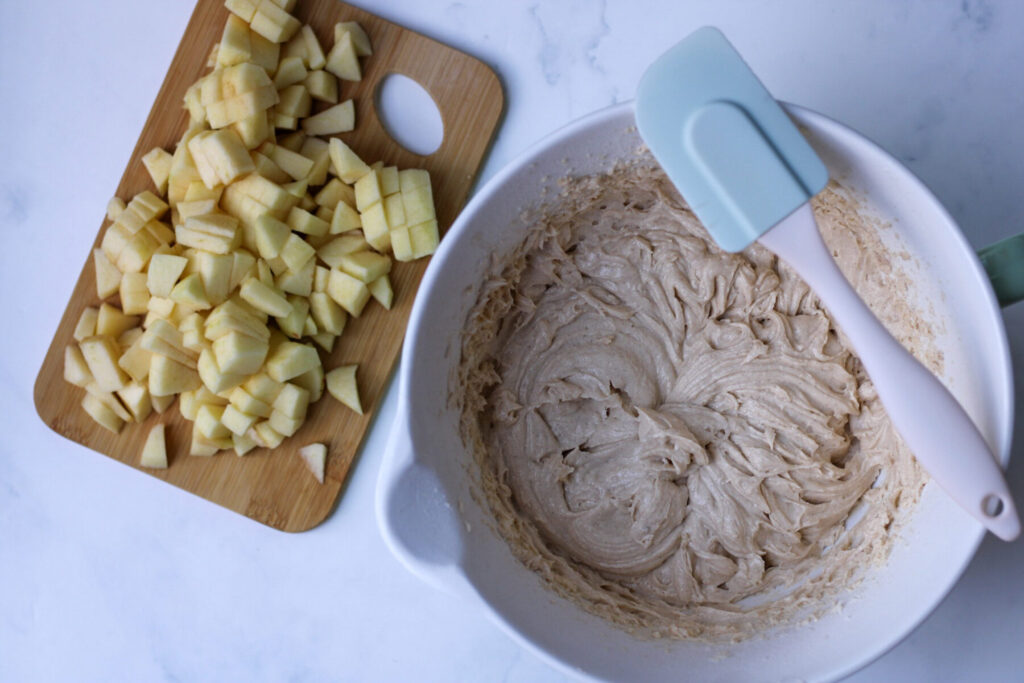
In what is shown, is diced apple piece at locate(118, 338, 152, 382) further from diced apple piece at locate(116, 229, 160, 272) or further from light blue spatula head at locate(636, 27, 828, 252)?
light blue spatula head at locate(636, 27, 828, 252)

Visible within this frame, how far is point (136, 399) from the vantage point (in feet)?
6.89

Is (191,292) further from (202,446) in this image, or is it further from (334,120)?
(334,120)

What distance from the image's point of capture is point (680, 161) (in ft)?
4.53

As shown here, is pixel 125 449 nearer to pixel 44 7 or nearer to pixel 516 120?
pixel 44 7

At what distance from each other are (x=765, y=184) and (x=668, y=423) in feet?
2.26

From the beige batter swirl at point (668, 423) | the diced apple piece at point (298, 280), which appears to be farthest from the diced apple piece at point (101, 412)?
the beige batter swirl at point (668, 423)

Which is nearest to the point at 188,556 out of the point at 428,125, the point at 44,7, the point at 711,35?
the point at 428,125

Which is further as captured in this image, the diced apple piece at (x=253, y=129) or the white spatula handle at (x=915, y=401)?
the diced apple piece at (x=253, y=129)

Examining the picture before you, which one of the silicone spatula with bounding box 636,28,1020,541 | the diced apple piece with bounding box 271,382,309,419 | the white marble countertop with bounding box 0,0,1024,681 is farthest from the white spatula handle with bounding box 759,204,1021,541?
the diced apple piece with bounding box 271,382,309,419

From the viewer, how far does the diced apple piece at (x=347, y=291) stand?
1967 millimetres

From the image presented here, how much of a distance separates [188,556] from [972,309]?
194 cm

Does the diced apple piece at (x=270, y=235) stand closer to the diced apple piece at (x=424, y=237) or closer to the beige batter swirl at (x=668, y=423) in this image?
the diced apple piece at (x=424, y=237)

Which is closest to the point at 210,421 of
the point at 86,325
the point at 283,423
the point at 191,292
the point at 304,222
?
the point at 283,423

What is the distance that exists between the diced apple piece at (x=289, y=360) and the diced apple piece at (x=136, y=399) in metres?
0.36
